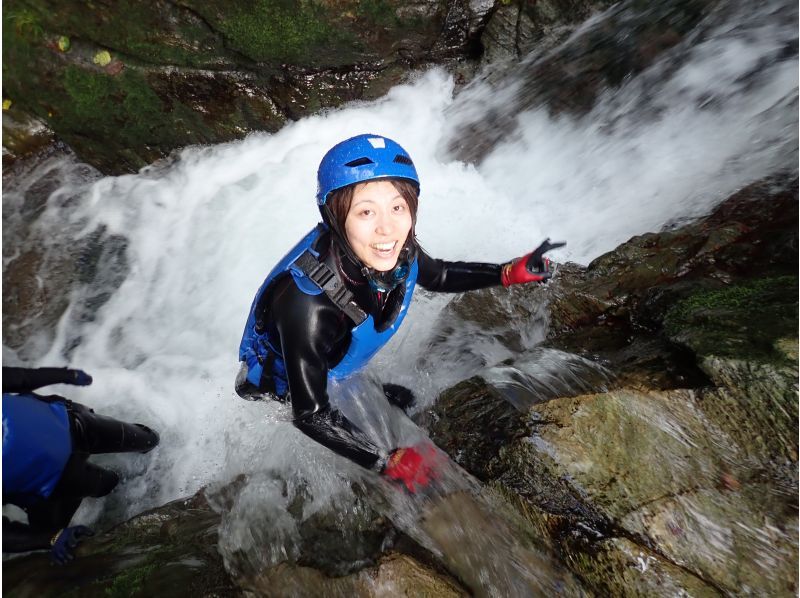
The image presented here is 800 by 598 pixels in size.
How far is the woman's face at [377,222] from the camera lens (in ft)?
8.22

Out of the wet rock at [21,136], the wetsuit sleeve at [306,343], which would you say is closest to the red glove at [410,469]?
the wetsuit sleeve at [306,343]

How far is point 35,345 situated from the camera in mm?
6227

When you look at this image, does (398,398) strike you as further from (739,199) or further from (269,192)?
(269,192)

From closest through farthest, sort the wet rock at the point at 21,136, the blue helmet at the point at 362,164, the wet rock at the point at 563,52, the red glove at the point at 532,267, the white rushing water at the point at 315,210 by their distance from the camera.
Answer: the blue helmet at the point at 362,164
the red glove at the point at 532,267
the white rushing water at the point at 315,210
the wet rock at the point at 563,52
the wet rock at the point at 21,136

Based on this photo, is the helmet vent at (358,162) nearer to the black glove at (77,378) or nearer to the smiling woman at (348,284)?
the smiling woman at (348,284)

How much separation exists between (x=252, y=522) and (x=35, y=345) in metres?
5.05

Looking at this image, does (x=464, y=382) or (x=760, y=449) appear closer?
(x=760, y=449)

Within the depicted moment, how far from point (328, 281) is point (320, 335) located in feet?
1.05

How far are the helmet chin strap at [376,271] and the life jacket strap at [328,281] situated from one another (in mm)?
169

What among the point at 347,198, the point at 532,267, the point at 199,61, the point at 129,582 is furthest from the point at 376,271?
the point at 199,61

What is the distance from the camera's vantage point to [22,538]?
11.9 ft

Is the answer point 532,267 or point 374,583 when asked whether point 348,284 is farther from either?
point 374,583

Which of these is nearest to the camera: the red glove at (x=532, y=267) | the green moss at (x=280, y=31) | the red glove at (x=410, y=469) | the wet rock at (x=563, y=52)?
the red glove at (x=410, y=469)

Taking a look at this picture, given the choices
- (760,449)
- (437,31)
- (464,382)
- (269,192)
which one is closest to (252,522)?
(464,382)
